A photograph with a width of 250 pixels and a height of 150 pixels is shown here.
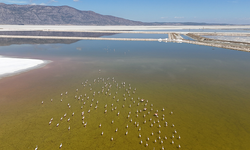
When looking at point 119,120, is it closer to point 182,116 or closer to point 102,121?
point 102,121

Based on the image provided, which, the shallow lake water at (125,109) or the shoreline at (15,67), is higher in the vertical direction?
the shoreline at (15,67)

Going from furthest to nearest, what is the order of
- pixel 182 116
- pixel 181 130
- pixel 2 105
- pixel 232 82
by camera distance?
pixel 232 82 → pixel 2 105 → pixel 182 116 → pixel 181 130

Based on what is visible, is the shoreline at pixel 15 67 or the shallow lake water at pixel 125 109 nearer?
the shallow lake water at pixel 125 109

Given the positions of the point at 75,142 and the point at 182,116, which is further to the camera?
the point at 182,116

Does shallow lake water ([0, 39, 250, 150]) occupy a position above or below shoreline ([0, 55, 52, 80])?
below

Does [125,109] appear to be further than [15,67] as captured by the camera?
No

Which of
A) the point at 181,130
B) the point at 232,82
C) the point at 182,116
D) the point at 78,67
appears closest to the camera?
the point at 181,130

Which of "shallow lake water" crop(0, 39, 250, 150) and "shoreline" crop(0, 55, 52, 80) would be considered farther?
"shoreline" crop(0, 55, 52, 80)

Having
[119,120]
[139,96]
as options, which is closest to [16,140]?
[119,120]
